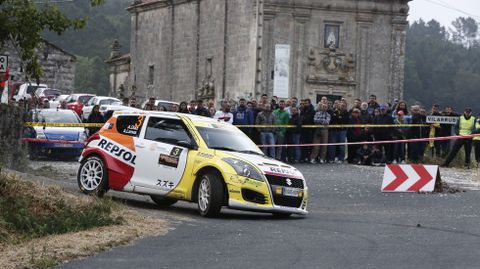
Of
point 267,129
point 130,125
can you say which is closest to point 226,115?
point 267,129

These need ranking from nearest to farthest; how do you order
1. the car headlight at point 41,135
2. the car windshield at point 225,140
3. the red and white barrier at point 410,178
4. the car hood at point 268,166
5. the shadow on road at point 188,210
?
the car hood at point 268,166 → the shadow on road at point 188,210 → the car windshield at point 225,140 → the red and white barrier at point 410,178 → the car headlight at point 41,135

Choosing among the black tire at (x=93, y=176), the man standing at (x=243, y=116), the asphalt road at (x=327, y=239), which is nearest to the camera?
the asphalt road at (x=327, y=239)

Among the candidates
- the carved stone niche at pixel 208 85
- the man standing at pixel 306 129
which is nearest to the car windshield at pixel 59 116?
the man standing at pixel 306 129

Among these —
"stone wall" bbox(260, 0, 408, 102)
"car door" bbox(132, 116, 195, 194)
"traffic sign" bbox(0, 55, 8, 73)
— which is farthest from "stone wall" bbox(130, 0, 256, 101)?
"car door" bbox(132, 116, 195, 194)

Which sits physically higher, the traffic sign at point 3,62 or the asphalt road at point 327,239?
the traffic sign at point 3,62

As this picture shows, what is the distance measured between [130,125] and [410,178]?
7212 mm

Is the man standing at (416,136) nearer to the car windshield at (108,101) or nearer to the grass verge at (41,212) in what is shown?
the grass verge at (41,212)

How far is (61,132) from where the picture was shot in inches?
1385

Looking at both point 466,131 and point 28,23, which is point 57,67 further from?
point 28,23

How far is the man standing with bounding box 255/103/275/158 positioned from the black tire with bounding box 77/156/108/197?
13140mm

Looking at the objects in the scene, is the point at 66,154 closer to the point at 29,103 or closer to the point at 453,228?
the point at 29,103

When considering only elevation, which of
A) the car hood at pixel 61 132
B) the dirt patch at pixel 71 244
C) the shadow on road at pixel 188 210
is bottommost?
the shadow on road at pixel 188 210

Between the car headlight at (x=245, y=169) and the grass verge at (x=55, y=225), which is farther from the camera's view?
the car headlight at (x=245, y=169)

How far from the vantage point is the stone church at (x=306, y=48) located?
60719 millimetres
